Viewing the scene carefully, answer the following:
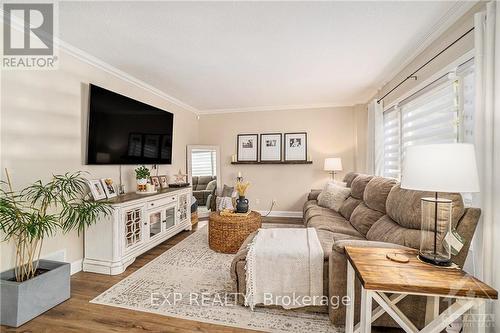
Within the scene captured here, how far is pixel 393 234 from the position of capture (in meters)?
1.87

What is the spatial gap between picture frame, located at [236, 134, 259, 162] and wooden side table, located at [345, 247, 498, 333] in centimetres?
381

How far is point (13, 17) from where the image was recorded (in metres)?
1.95

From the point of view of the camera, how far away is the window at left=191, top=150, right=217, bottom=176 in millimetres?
4951

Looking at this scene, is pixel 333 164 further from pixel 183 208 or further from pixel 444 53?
pixel 183 208

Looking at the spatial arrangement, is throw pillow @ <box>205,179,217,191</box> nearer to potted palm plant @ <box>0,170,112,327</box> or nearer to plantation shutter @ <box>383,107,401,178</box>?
potted palm plant @ <box>0,170,112,327</box>

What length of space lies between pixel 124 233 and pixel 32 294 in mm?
837

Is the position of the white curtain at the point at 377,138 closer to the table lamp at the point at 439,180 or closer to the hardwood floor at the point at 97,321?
the table lamp at the point at 439,180

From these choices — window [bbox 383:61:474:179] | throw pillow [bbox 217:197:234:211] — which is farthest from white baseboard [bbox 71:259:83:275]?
window [bbox 383:61:474:179]

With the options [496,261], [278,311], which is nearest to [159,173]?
[278,311]

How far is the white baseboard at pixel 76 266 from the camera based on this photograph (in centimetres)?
242

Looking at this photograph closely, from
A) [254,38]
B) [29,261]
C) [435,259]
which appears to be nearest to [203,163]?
[254,38]

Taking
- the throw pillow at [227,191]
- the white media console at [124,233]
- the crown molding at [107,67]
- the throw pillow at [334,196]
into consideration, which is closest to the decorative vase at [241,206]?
the white media console at [124,233]

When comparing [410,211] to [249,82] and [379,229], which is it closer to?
[379,229]

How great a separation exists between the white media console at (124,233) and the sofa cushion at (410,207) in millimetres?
2692
